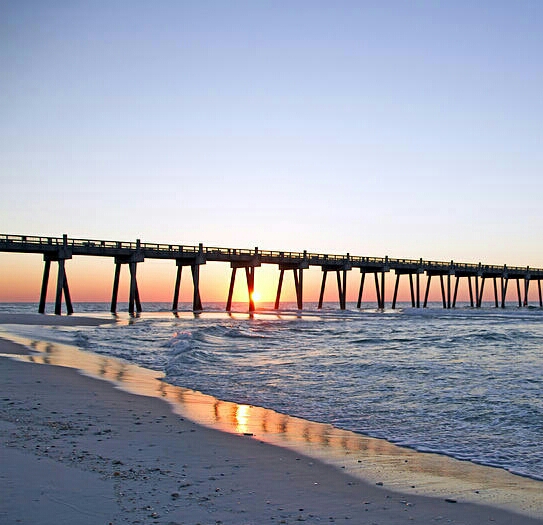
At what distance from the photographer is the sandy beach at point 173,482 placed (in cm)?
398

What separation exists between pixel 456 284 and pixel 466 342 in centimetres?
5447

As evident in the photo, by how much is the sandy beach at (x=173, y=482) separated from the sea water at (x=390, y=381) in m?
1.78

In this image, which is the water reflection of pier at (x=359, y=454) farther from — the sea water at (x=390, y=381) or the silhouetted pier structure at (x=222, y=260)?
the silhouetted pier structure at (x=222, y=260)

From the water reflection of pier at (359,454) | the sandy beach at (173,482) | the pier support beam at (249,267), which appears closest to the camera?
the sandy beach at (173,482)

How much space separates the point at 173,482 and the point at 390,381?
7.55m

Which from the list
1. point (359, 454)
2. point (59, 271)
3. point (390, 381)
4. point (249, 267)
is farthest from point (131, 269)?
point (359, 454)

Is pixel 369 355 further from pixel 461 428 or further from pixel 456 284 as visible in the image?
pixel 456 284

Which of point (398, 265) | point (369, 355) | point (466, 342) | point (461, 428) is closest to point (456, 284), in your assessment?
point (398, 265)

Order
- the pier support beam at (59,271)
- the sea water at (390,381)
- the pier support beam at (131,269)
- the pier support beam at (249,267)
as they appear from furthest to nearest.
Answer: the pier support beam at (249,267) < the pier support beam at (131,269) < the pier support beam at (59,271) < the sea water at (390,381)

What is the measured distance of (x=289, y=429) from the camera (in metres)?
7.33

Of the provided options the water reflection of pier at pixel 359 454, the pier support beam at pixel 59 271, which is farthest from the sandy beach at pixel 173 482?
the pier support beam at pixel 59 271

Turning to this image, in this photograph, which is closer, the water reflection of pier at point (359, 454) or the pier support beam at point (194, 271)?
the water reflection of pier at point (359, 454)

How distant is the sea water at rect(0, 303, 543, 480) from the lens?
7.16 metres

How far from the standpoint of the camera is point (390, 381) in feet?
37.7
